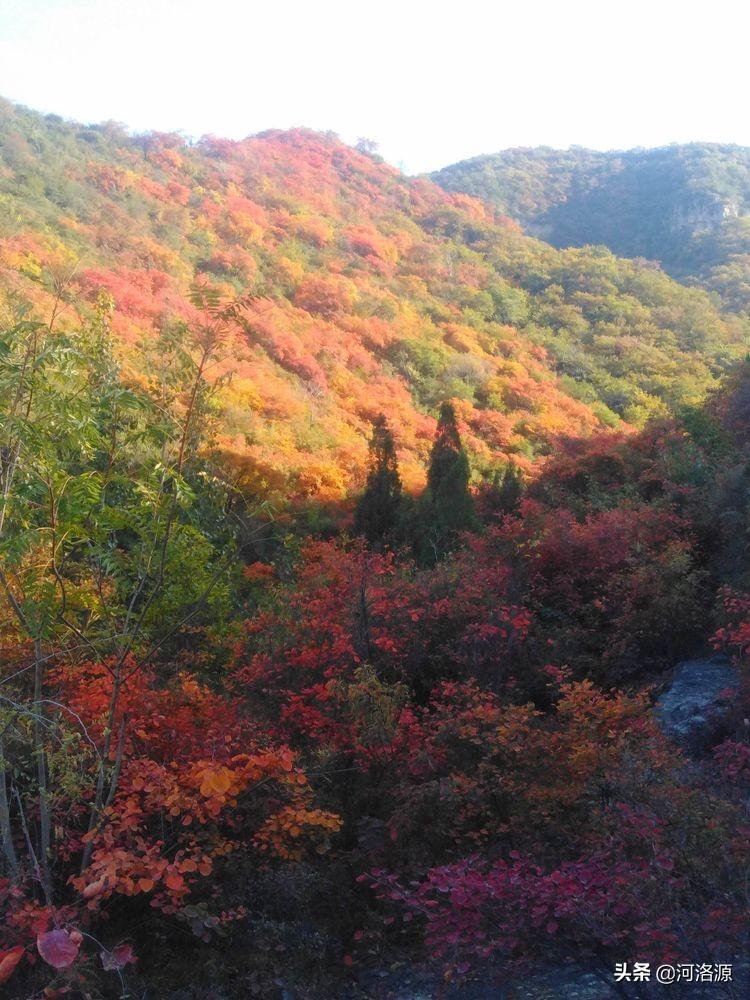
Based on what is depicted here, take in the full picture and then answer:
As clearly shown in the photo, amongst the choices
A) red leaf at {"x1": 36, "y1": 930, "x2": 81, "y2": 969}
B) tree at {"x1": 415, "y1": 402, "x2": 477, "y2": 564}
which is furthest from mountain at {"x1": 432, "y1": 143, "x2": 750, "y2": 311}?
red leaf at {"x1": 36, "y1": 930, "x2": 81, "y2": 969}

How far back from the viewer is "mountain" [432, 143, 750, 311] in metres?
41.8

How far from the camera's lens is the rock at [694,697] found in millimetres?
5586

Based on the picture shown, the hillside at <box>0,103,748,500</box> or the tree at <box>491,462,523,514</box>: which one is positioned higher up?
the hillside at <box>0,103,748,500</box>

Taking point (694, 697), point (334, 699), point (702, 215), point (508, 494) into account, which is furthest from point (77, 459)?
point (702, 215)

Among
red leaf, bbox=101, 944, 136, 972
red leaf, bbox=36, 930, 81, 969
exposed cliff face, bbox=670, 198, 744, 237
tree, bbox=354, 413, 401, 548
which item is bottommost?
red leaf, bbox=101, 944, 136, 972

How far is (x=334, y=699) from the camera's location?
6051mm

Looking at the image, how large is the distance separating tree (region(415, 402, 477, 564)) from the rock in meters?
5.10

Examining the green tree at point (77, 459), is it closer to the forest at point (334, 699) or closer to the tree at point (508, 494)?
the forest at point (334, 699)

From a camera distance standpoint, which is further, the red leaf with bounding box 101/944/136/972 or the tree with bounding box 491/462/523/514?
the tree with bounding box 491/462/523/514

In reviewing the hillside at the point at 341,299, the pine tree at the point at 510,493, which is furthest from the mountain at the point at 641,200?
the pine tree at the point at 510,493

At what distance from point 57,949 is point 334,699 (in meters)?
3.92

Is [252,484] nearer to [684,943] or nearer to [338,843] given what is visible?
[338,843]

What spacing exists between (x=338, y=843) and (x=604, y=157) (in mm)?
69278

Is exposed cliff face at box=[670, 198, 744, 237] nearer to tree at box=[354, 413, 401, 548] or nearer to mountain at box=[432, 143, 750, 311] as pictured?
mountain at box=[432, 143, 750, 311]
